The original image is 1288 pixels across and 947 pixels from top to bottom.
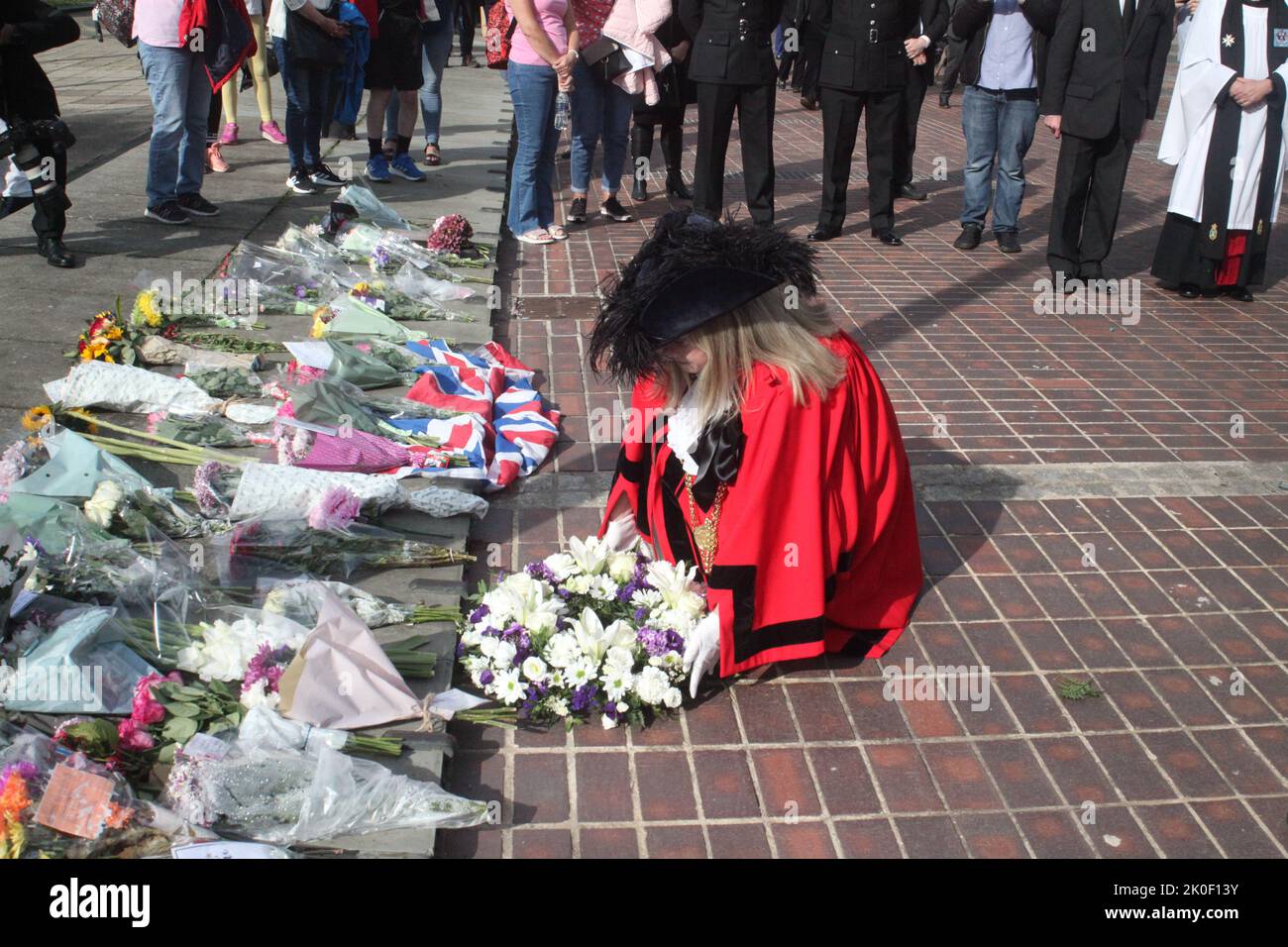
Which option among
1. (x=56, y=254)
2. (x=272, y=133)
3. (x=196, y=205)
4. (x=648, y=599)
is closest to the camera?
(x=648, y=599)

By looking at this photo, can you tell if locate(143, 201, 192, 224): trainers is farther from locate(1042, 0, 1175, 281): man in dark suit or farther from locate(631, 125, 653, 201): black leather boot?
locate(1042, 0, 1175, 281): man in dark suit

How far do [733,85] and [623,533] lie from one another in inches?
197

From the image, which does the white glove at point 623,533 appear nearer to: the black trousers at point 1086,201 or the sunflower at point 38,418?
the sunflower at point 38,418

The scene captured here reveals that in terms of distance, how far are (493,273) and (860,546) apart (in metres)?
4.42

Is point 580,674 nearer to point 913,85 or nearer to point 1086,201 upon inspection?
point 1086,201

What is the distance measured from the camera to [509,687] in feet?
11.0

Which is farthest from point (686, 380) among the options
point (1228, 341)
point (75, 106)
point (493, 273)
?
point (75, 106)

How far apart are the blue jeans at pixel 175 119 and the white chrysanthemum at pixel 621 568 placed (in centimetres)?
488

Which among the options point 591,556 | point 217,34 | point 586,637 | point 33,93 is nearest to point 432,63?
point 217,34

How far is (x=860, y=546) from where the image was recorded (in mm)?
3682

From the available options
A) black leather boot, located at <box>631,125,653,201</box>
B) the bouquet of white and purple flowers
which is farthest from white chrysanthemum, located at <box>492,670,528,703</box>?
black leather boot, located at <box>631,125,653,201</box>

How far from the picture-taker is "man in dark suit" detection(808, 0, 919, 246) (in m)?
7.91

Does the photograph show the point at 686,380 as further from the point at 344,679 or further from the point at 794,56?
the point at 794,56

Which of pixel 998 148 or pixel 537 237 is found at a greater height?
pixel 998 148
